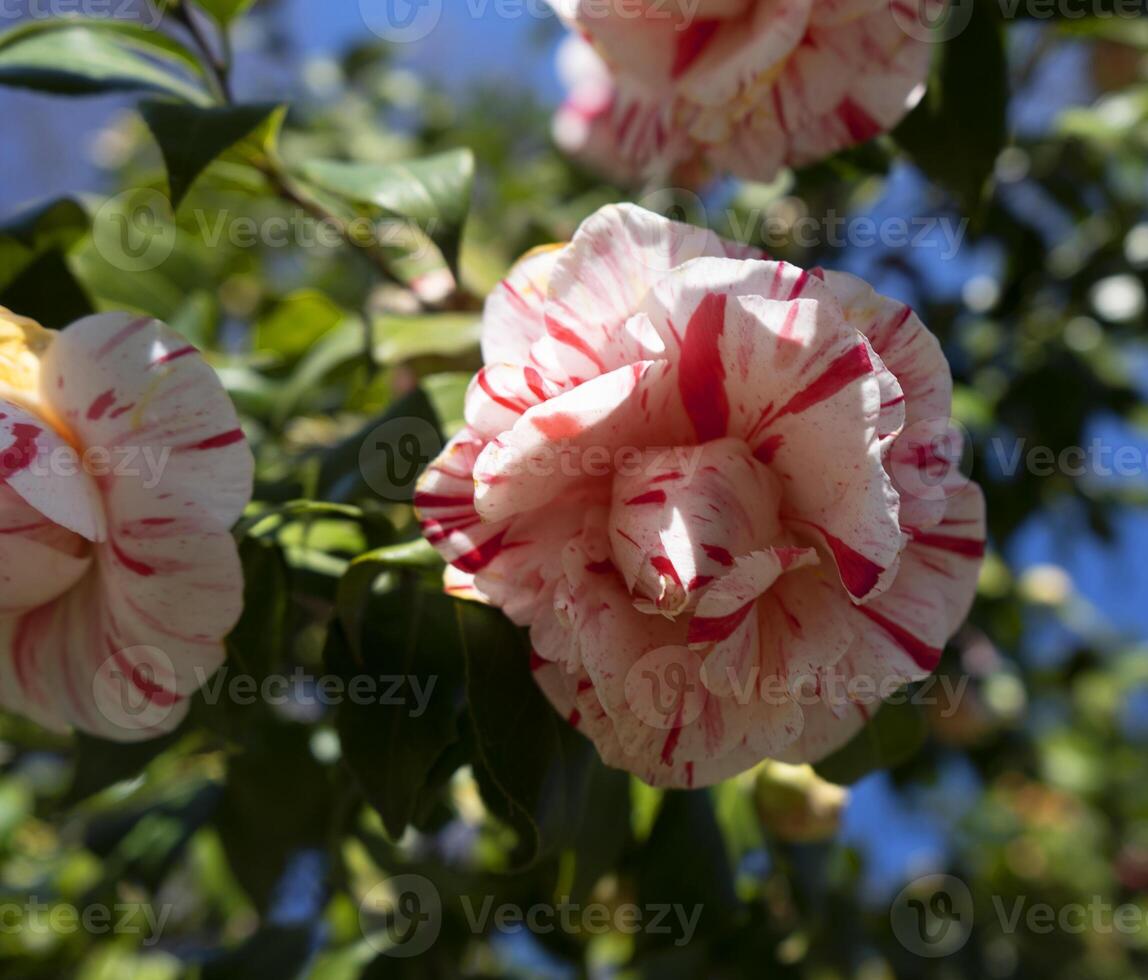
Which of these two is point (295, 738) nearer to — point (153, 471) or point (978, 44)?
point (153, 471)

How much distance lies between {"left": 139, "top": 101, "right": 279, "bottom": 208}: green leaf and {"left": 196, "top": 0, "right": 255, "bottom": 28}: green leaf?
0.11 meters

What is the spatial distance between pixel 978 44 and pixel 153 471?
0.59 metres

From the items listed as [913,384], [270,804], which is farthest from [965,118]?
[270,804]

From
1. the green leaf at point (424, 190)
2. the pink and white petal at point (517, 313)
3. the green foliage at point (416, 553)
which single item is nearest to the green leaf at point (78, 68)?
the green foliage at point (416, 553)

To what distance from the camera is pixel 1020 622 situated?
1399mm

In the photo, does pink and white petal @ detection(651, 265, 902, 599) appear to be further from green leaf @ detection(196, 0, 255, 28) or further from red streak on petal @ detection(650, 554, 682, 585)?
green leaf @ detection(196, 0, 255, 28)

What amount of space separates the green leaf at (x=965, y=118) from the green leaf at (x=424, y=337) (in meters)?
0.32

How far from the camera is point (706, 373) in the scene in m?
0.46

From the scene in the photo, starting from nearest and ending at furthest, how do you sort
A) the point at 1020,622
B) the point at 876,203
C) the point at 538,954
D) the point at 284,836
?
the point at 284,836 → the point at 538,954 → the point at 876,203 → the point at 1020,622

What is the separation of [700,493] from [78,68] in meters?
0.51

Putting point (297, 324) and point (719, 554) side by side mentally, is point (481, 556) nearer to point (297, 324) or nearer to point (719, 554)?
point (719, 554)

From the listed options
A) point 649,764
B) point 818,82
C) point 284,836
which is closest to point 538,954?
point 284,836

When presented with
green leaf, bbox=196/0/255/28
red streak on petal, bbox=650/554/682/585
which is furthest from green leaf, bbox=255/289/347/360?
red streak on petal, bbox=650/554/682/585

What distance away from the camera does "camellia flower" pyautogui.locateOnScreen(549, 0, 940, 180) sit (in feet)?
1.98
